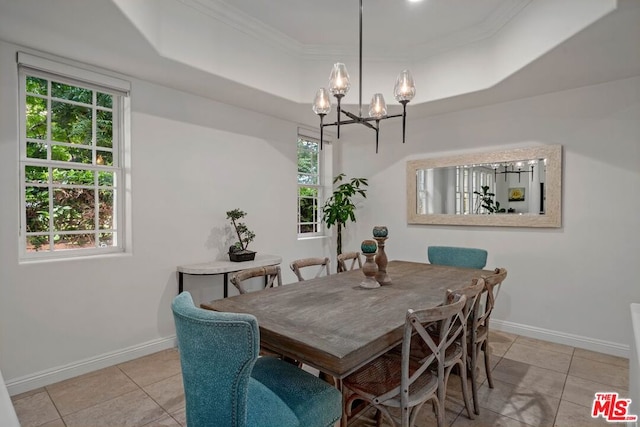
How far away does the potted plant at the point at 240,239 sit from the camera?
346 cm

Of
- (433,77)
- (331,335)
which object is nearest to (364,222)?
(433,77)

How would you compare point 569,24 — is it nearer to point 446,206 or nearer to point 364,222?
point 446,206

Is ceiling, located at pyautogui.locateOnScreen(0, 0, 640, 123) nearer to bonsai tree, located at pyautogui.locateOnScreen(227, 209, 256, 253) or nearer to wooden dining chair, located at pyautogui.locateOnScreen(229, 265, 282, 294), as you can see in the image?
bonsai tree, located at pyautogui.locateOnScreen(227, 209, 256, 253)

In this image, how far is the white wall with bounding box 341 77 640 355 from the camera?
3.02 metres

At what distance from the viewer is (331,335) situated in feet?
4.67

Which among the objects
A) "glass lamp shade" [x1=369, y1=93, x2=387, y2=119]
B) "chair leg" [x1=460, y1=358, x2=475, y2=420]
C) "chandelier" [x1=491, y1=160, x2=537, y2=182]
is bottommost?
"chair leg" [x1=460, y1=358, x2=475, y2=420]

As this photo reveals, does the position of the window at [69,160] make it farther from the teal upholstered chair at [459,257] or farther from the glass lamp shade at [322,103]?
the teal upholstered chair at [459,257]

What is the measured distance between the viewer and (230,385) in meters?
1.15

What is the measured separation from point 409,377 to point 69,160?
3.01 metres

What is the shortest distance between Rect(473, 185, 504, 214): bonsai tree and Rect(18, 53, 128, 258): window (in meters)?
3.69

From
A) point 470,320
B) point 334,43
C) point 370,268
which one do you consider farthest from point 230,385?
point 334,43

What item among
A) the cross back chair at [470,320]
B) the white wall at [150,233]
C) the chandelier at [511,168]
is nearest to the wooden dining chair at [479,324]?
the cross back chair at [470,320]

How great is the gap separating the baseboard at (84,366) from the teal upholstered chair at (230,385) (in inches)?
78.8

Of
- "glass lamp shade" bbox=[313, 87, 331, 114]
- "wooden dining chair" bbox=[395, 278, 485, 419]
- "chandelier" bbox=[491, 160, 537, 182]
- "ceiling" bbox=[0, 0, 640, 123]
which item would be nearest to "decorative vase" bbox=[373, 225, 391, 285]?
"wooden dining chair" bbox=[395, 278, 485, 419]
